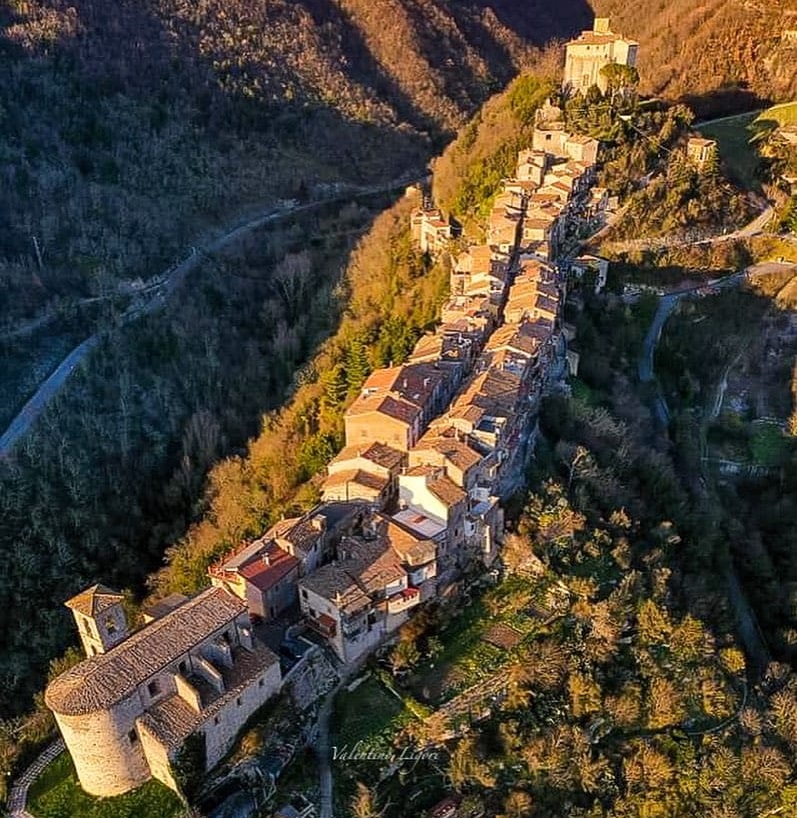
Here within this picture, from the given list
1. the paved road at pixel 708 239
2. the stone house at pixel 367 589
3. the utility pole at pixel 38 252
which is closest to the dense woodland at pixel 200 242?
the utility pole at pixel 38 252

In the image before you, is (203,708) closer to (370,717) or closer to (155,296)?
(370,717)

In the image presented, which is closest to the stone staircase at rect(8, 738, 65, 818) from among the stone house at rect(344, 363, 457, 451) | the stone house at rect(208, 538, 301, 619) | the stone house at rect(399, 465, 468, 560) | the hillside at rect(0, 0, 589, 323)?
the stone house at rect(208, 538, 301, 619)

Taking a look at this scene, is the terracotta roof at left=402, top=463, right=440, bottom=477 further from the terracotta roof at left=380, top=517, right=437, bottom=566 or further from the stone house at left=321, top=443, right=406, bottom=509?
the terracotta roof at left=380, top=517, right=437, bottom=566

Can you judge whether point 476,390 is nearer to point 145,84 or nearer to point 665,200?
point 665,200

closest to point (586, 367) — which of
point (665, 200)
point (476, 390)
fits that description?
point (476, 390)

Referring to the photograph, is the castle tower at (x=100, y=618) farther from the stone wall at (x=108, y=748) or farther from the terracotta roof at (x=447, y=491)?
the terracotta roof at (x=447, y=491)

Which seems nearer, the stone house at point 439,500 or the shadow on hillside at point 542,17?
the stone house at point 439,500
